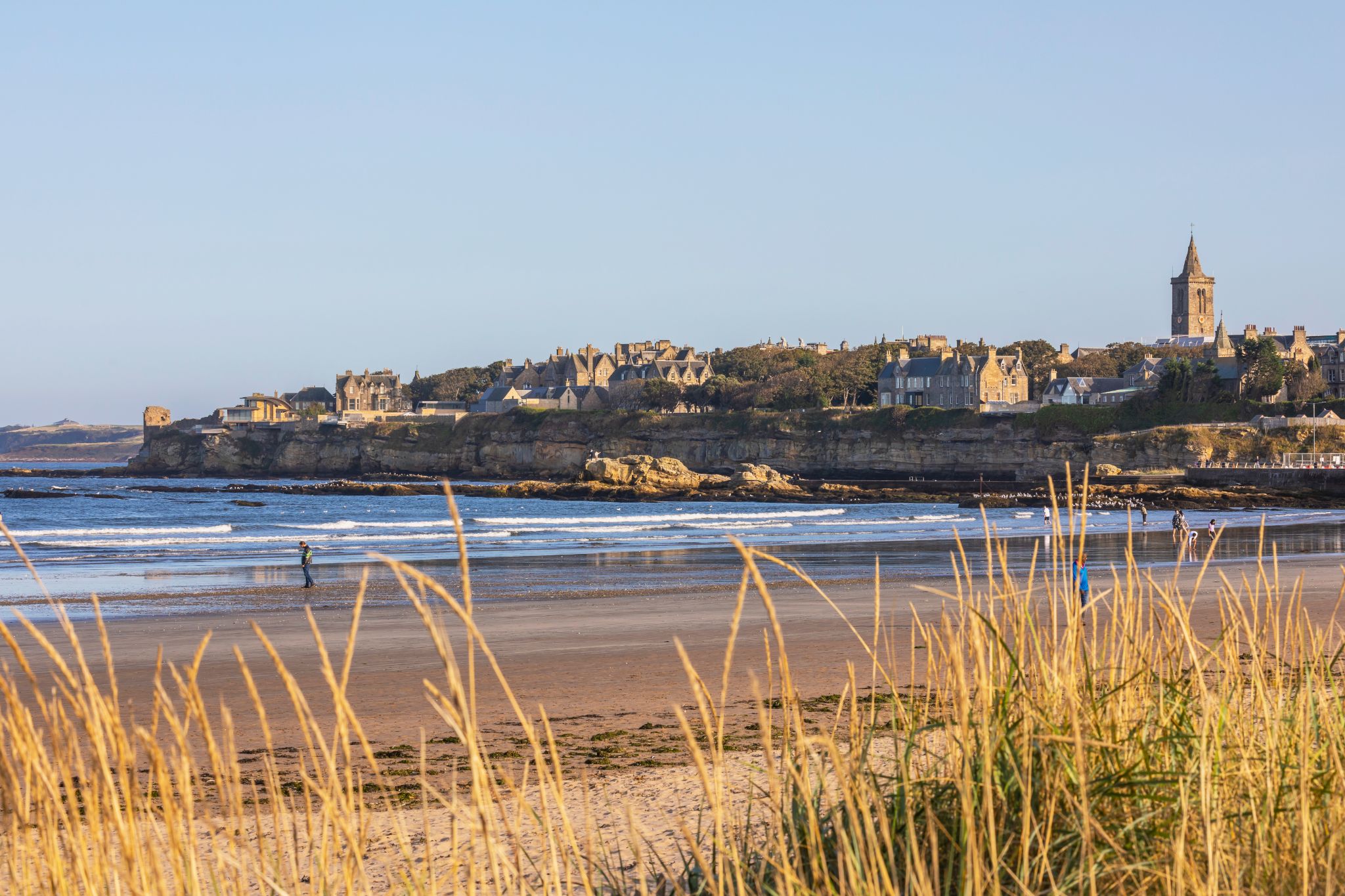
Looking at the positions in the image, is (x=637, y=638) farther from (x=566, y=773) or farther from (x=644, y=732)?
(x=566, y=773)

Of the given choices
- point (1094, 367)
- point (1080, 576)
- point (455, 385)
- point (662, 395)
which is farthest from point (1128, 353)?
point (1080, 576)

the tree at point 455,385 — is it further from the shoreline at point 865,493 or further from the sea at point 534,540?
the sea at point 534,540

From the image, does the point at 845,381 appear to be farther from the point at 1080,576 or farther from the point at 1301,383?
the point at 1080,576

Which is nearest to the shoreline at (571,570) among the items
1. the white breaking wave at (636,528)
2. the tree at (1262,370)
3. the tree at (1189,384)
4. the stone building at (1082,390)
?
the white breaking wave at (636,528)

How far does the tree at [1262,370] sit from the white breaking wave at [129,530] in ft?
218

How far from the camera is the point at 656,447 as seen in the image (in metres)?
100

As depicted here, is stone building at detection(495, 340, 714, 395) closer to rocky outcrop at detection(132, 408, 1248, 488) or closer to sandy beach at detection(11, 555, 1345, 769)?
rocky outcrop at detection(132, 408, 1248, 488)

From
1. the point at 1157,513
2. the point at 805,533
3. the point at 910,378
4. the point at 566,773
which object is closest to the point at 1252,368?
the point at 910,378

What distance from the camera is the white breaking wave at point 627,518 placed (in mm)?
43125

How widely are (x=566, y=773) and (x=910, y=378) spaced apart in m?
Result: 97.6

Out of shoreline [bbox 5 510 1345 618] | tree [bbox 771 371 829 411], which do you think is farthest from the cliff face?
shoreline [bbox 5 510 1345 618]

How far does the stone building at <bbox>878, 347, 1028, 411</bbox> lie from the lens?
97.1 metres

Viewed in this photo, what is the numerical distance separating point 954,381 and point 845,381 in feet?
36.8

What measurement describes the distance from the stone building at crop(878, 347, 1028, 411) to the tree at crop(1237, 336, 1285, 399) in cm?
1630
